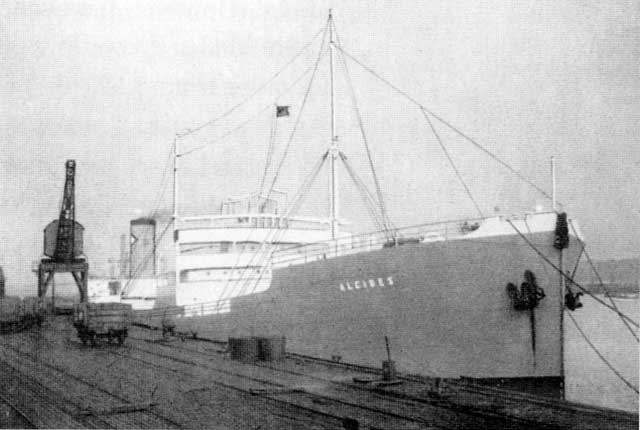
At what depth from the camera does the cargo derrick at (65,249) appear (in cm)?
2912

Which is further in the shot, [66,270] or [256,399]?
[66,270]

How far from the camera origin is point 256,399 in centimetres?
681

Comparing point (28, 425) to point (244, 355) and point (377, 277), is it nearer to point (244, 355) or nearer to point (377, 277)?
point (244, 355)

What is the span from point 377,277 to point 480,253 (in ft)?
6.94

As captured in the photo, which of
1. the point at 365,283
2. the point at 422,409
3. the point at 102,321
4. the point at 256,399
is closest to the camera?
the point at 422,409

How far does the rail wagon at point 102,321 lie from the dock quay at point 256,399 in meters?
2.63

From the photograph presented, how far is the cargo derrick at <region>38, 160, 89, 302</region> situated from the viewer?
29125 mm

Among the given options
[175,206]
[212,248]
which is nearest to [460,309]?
[212,248]

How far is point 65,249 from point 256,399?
25442 millimetres

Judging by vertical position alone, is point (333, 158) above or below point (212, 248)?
above

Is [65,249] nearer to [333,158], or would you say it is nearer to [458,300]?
[333,158]

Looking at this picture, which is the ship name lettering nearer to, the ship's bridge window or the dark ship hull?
the dark ship hull

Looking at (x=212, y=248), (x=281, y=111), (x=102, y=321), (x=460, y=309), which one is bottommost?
(x=102, y=321)

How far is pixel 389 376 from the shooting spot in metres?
7.96
